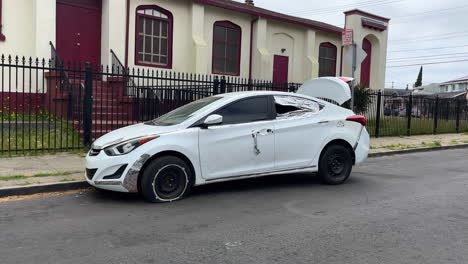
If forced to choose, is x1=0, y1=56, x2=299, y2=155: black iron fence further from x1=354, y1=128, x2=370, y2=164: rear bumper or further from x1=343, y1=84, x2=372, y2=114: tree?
x1=343, y1=84, x2=372, y2=114: tree

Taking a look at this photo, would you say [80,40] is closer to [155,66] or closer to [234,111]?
[155,66]

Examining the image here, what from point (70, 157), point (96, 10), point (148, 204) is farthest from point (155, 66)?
point (148, 204)

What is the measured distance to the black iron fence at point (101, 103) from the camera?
384 inches

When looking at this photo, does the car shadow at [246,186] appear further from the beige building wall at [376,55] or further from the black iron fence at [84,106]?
the beige building wall at [376,55]

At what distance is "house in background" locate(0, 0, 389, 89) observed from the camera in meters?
13.5

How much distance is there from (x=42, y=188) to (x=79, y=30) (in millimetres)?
9594

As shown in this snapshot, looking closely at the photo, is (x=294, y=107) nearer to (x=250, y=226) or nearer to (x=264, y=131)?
(x=264, y=131)

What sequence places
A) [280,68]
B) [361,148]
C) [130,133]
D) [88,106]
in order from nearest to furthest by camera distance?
[130,133] → [361,148] → [88,106] → [280,68]

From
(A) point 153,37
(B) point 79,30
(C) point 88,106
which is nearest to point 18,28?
(B) point 79,30

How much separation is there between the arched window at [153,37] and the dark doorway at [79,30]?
150 centimetres

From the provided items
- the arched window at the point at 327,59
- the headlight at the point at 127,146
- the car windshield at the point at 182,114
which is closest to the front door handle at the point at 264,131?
the car windshield at the point at 182,114

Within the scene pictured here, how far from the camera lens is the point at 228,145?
641cm

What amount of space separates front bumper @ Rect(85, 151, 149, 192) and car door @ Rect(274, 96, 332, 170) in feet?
7.35

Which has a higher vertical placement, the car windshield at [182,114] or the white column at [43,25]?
the white column at [43,25]
